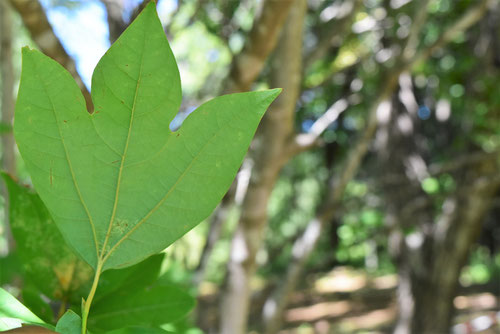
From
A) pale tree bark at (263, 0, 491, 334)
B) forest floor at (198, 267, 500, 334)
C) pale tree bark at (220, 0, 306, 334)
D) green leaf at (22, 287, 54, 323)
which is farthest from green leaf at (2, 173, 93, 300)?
forest floor at (198, 267, 500, 334)

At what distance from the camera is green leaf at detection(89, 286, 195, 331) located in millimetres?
686

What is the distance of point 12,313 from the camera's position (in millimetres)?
498

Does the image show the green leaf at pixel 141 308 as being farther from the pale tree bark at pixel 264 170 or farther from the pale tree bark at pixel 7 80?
the pale tree bark at pixel 7 80

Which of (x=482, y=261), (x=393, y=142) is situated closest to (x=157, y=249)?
(x=393, y=142)

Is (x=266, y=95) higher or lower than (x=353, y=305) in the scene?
lower

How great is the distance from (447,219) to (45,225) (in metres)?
4.42

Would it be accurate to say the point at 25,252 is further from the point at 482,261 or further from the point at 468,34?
the point at 482,261

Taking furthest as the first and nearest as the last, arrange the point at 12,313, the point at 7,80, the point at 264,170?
1. the point at 7,80
2. the point at 264,170
3. the point at 12,313

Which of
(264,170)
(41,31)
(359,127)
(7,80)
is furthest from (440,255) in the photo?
(41,31)

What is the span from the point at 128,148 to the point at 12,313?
0.19 meters

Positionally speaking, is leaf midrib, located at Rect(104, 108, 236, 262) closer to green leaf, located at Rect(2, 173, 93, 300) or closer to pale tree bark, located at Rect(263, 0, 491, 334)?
green leaf, located at Rect(2, 173, 93, 300)

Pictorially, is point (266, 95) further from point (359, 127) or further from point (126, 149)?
point (359, 127)

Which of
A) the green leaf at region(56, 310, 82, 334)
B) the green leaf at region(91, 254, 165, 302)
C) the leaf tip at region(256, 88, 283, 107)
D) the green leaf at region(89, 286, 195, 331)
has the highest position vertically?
the leaf tip at region(256, 88, 283, 107)

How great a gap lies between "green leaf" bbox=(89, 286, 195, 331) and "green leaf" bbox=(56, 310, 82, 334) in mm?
172
